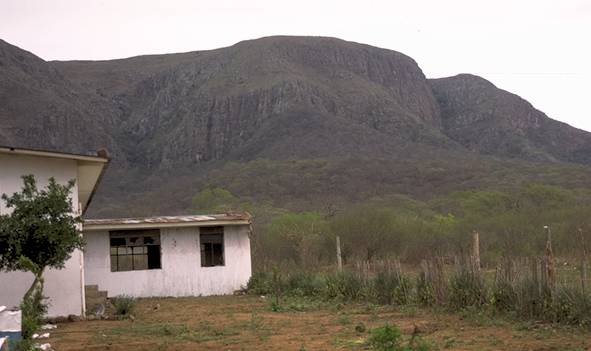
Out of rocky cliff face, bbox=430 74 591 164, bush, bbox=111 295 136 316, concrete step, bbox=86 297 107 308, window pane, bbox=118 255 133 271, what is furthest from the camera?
rocky cliff face, bbox=430 74 591 164

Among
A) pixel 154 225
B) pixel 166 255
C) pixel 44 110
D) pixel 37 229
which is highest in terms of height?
pixel 44 110

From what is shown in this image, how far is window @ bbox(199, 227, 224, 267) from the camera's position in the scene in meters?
30.3

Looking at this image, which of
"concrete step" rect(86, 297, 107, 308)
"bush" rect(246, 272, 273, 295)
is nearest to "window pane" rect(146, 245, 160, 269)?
"bush" rect(246, 272, 273, 295)

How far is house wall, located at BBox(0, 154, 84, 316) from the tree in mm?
1259

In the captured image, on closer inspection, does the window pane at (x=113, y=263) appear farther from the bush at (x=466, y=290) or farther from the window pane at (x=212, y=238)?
the bush at (x=466, y=290)

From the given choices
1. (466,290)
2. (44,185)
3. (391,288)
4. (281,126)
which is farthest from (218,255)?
(281,126)

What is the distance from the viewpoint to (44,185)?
20.7 metres

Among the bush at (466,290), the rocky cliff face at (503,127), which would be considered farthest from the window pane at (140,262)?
the rocky cliff face at (503,127)

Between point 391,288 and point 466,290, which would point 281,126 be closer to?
point 391,288

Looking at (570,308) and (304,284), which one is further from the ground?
(304,284)

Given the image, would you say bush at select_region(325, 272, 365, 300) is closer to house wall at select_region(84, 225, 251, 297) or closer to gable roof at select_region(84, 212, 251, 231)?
gable roof at select_region(84, 212, 251, 231)

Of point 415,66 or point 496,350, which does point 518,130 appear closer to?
point 415,66

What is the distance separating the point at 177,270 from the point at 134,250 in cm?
153

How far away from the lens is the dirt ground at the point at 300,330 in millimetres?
14757
